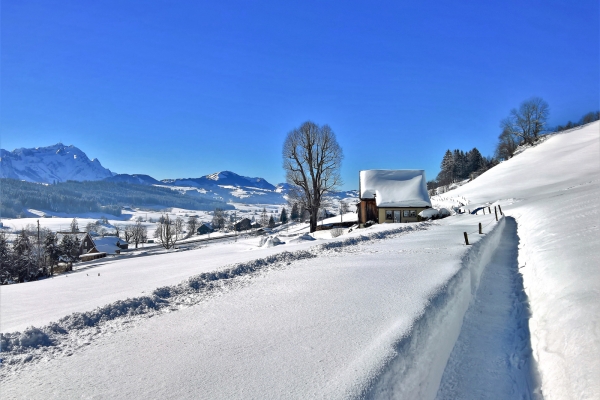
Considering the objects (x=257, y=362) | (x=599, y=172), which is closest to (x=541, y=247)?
(x=257, y=362)

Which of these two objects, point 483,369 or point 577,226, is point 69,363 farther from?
point 577,226

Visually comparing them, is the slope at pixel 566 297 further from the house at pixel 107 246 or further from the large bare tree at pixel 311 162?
the house at pixel 107 246

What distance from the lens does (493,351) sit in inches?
264

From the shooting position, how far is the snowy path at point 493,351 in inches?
215

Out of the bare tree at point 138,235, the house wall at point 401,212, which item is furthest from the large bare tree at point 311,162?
the bare tree at point 138,235

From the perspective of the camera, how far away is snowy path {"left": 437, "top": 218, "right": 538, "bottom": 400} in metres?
5.47

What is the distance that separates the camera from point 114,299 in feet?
22.4

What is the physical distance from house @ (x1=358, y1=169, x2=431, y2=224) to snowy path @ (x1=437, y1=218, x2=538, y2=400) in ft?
87.7

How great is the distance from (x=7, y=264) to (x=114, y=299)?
38344 mm

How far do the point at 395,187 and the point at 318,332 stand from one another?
36.5 m

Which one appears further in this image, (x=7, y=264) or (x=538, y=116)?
(x=538, y=116)

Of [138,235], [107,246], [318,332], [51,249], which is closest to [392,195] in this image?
[318,332]

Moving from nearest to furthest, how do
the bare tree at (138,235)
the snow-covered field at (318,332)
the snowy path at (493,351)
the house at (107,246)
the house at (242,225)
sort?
the snow-covered field at (318,332), the snowy path at (493,351), the house at (107,246), the bare tree at (138,235), the house at (242,225)

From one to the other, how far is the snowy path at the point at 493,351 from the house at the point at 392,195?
2673 cm
